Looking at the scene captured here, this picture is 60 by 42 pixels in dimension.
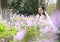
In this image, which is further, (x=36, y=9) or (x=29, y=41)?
(x=36, y=9)

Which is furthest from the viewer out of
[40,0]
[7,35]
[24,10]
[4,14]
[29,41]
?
[40,0]

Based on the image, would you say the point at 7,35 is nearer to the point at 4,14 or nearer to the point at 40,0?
the point at 4,14

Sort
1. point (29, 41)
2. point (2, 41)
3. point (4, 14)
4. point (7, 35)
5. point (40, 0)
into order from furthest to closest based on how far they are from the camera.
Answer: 1. point (40, 0)
2. point (4, 14)
3. point (7, 35)
4. point (2, 41)
5. point (29, 41)

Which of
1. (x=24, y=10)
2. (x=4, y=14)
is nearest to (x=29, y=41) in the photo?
(x=4, y=14)

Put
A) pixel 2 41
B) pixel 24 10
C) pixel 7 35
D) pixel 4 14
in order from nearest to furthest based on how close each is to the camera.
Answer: pixel 2 41 < pixel 7 35 < pixel 4 14 < pixel 24 10

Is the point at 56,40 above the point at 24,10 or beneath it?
above

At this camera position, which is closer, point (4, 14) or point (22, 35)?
point (22, 35)

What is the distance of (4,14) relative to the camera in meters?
5.67

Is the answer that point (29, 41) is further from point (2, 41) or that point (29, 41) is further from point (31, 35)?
point (2, 41)

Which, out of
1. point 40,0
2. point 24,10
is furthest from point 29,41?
point 40,0

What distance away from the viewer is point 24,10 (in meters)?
9.16

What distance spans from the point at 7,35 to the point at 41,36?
9.49 ft

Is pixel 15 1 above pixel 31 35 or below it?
below

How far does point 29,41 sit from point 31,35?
2cm
